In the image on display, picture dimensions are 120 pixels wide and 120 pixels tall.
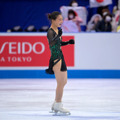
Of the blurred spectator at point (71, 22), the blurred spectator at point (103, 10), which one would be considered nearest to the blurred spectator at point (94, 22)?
the blurred spectator at point (103, 10)

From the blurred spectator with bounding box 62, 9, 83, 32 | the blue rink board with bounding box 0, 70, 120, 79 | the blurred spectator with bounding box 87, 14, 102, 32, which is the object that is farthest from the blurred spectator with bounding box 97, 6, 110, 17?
the blue rink board with bounding box 0, 70, 120, 79

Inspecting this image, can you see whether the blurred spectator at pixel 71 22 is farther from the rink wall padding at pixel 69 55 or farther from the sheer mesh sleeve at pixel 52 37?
the sheer mesh sleeve at pixel 52 37

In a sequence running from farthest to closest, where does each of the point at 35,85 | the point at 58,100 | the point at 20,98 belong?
the point at 35,85 < the point at 20,98 < the point at 58,100

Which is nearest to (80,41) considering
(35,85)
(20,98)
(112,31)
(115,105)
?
(112,31)

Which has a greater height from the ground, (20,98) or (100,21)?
(100,21)

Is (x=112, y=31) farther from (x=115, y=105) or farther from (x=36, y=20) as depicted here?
(x=115, y=105)

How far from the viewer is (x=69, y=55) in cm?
1159

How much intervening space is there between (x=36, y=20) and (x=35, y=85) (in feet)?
23.7

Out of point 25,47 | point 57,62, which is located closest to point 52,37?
point 57,62

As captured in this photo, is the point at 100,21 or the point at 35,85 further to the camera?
the point at 100,21

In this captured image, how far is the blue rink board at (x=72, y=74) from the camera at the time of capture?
11555 mm

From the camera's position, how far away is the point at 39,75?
11.7m

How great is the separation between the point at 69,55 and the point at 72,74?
0.52 metres

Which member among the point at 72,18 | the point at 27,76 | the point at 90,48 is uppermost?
the point at 72,18
